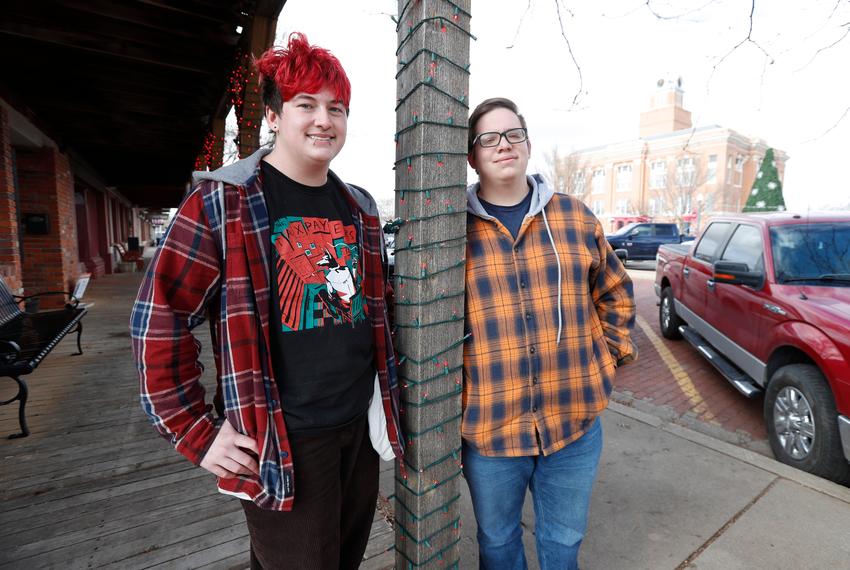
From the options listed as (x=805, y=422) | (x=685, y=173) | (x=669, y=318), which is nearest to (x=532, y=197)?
(x=805, y=422)

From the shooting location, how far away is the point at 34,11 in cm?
355

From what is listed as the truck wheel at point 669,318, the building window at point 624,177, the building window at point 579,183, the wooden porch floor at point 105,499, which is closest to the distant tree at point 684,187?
the building window at point 579,183

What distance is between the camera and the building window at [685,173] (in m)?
32.2

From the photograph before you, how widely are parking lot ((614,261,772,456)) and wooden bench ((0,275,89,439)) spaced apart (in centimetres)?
477

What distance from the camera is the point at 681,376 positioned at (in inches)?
196

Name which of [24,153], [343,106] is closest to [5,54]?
[24,153]

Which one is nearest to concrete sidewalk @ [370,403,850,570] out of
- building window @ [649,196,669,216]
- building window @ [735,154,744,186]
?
building window @ [649,196,669,216]

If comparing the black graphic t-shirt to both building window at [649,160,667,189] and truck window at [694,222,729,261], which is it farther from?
building window at [649,160,667,189]

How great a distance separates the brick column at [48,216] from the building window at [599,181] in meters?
46.1

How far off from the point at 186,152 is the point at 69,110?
2.64m

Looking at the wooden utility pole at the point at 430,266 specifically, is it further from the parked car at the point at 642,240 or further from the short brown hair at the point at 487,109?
the parked car at the point at 642,240

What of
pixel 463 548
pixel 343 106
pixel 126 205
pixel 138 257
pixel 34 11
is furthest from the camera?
pixel 126 205

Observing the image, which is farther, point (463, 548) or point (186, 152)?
point (186, 152)

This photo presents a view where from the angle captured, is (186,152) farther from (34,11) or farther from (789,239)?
(789,239)
